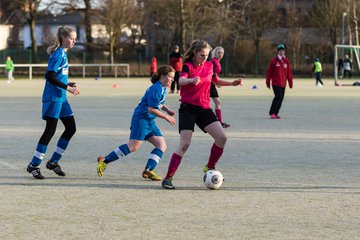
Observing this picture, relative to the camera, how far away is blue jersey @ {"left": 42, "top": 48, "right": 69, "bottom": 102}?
9.30 m

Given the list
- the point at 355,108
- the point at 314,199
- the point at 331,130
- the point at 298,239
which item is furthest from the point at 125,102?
the point at 298,239

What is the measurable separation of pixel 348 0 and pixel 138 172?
5489 centimetres

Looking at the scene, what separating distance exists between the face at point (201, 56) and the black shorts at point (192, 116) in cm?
50

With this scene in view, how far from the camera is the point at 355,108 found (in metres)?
21.7

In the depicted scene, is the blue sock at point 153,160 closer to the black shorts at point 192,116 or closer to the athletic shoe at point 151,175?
the athletic shoe at point 151,175

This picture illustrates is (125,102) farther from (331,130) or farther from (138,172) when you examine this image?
(138,172)

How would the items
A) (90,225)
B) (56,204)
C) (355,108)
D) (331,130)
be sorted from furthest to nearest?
(355,108), (331,130), (56,204), (90,225)

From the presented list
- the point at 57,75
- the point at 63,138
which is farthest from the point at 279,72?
the point at 57,75

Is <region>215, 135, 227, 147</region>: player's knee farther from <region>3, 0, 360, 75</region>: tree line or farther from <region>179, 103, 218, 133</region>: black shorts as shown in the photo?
<region>3, 0, 360, 75</region>: tree line

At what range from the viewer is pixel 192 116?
8.85 metres

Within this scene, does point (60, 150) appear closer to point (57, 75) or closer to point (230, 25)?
point (57, 75)

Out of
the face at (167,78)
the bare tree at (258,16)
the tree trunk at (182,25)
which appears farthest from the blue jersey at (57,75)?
the bare tree at (258,16)

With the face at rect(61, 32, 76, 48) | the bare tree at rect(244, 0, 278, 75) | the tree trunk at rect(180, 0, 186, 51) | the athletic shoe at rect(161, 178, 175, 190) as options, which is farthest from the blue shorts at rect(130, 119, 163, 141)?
the bare tree at rect(244, 0, 278, 75)

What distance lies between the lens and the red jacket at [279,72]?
18391mm
